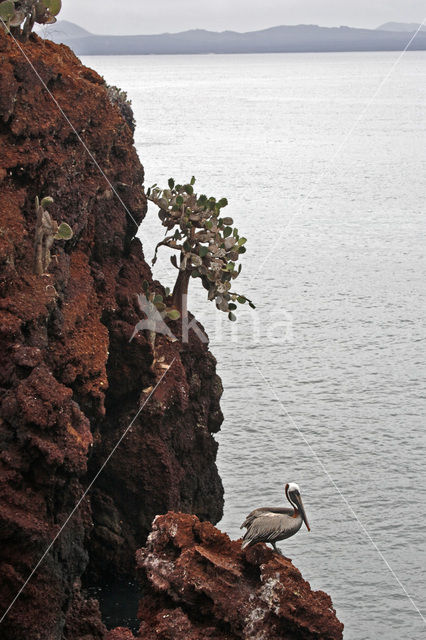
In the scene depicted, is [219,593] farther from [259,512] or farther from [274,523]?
[259,512]

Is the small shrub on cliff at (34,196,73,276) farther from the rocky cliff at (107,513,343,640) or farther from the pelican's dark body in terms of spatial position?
the pelican's dark body

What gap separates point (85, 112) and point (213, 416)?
4.71 m

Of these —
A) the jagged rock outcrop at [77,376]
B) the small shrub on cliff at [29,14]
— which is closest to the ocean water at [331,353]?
the jagged rock outcrop at [77,376]

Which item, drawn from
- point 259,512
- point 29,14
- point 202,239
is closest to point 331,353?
point 202,239

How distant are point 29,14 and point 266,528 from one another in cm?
765

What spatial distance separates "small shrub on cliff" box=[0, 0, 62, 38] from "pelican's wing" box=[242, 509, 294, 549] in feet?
23.0

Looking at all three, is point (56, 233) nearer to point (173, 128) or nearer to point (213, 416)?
point (213, 416)

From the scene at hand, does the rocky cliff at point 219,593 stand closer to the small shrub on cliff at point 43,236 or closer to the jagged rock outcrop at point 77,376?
the jagged rock outcrop at point 77,376

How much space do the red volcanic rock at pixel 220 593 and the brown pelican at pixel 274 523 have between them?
0.54 ft

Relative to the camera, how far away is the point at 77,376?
13.3 metres

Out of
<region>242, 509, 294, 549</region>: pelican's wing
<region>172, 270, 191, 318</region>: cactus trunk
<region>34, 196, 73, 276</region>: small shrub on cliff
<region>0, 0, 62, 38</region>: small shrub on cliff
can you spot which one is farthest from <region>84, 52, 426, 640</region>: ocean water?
<region>0, 0, 62, 38</region>: small shrub on cliff

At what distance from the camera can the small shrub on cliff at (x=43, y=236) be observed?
12883 mm

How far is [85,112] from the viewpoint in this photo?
593 inches

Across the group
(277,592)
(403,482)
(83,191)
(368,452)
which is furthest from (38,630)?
(368,452)
